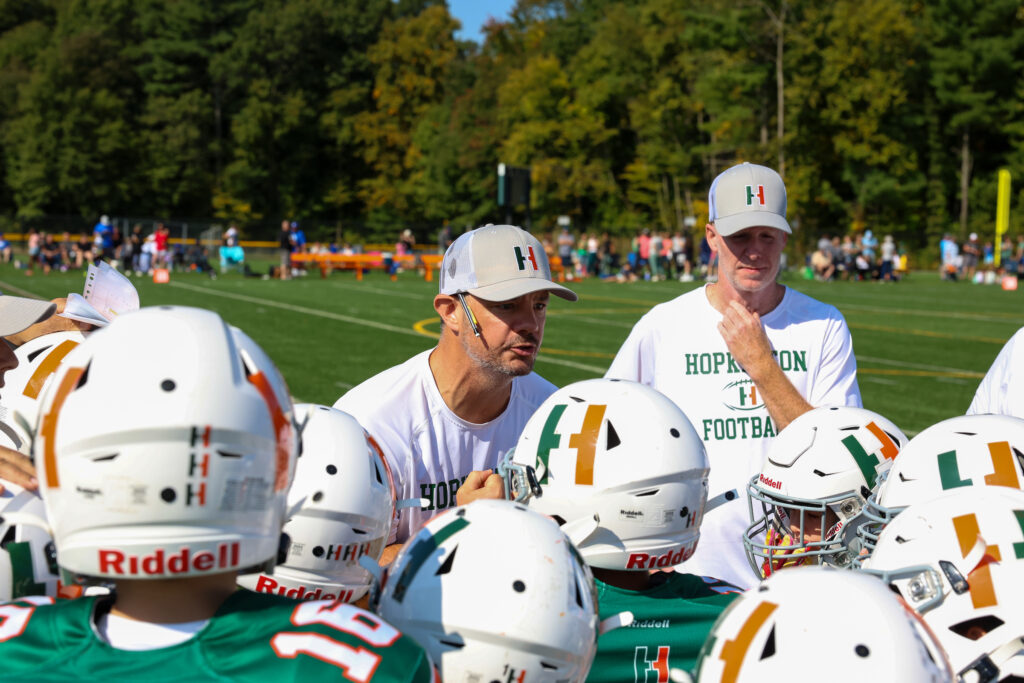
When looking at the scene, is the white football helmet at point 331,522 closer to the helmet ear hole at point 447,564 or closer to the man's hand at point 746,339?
the helmet ear hole at point 447,564

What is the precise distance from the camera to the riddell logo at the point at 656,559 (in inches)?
124

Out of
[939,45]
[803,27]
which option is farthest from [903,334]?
[939,45]

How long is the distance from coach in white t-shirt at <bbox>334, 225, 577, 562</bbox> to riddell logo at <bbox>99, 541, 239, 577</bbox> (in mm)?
A: 1981

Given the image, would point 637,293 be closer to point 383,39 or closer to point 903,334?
point 903,334

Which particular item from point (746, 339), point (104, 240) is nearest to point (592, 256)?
point (104, 240)

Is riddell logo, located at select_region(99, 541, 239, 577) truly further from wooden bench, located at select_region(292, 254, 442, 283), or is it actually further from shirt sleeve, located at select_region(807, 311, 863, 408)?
wooden bench, located at select_region(292, 254, 442, 283)

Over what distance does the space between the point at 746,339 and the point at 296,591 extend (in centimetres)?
253

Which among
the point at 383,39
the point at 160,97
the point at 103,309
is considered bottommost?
Result: the point at 103,309

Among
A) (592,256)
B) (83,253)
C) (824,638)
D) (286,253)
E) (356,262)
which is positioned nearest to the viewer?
(824,638)

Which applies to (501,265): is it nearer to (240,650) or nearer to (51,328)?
(51,328)

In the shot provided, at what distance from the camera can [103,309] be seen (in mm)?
4535

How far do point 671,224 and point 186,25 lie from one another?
42698 millimetres

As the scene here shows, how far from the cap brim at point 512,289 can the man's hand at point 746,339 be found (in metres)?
1.09

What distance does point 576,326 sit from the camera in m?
22.0
